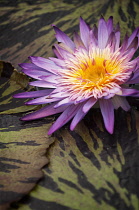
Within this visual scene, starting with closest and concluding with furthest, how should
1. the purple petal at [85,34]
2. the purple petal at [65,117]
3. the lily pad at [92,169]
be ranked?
the lily pad at [92,169]
the purple petal at [65,117]
the purple petal at [85,34]

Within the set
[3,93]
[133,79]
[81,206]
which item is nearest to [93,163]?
[81,206]

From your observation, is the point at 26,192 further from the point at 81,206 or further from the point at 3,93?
the point at 3,93

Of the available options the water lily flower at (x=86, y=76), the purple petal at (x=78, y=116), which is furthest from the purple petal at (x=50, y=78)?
the purple petal at (x=78, y=116)

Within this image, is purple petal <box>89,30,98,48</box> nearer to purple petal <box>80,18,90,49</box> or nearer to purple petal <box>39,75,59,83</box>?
purple petal <box>80,18,90,49</box>

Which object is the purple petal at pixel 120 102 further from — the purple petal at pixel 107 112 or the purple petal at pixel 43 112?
the purple petal at pixel 43 112

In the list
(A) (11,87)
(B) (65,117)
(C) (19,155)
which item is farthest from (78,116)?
(A) (11,87)
